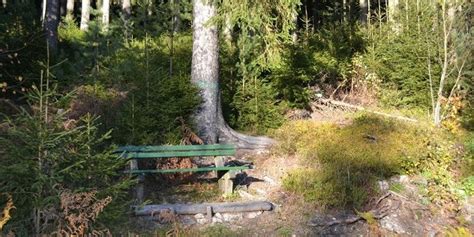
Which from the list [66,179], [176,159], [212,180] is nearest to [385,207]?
[212,180]

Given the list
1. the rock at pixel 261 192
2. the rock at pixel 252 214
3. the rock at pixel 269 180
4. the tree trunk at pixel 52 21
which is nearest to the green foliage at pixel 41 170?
the rock at pixel 252 214

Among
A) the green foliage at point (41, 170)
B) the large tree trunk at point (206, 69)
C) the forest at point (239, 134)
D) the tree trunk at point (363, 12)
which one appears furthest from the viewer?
the tree trunk at point (363, 12)

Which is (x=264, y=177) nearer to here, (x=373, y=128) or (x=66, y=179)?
(x=373, y=128)

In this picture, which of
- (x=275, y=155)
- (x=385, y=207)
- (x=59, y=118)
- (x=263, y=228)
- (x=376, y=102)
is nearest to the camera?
(x=59, y=118)

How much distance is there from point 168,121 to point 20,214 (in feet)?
13.4

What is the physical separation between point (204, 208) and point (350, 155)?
2.79 m

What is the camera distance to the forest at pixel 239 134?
4727 mm

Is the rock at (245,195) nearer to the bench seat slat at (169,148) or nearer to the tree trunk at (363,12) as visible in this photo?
the bench seat slat at (169,148)

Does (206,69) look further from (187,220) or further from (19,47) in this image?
(19,47)

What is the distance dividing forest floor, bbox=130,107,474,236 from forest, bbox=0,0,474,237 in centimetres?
3

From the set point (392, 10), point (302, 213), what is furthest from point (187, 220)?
point (392, 10)

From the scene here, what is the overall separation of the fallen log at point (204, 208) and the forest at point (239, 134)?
0.06ft

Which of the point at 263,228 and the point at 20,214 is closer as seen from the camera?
the point at 20,214

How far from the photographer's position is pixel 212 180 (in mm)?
8164
